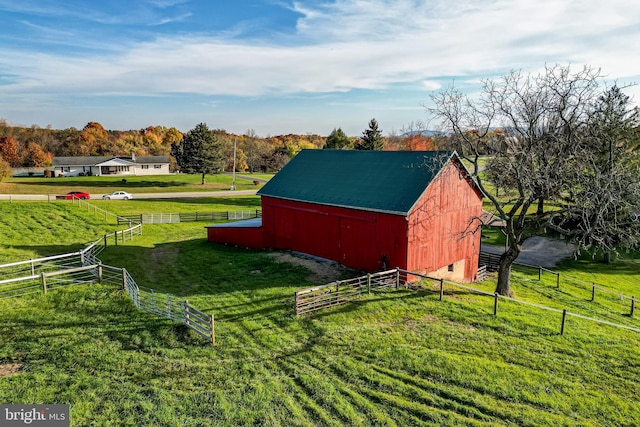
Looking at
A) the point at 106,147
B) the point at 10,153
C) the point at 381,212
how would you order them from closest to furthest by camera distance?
the point at 381,212, the point at 10,153, the point at 106,147

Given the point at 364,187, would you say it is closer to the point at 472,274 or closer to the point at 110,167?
the point at 472,274

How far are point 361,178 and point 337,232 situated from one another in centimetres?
344

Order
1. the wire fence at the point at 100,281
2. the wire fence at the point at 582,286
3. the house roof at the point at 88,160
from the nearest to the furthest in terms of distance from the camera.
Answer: the wire fence at the point at 100,281 → the wire fence at the point at 582,286 → the house roof at the point at 88,160

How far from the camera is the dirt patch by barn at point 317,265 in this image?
2183cm

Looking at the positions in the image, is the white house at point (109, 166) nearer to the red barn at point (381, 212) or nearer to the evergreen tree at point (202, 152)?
the evergreen tree at point (202, 152)

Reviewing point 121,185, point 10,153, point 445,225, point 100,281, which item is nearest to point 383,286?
point 445,225

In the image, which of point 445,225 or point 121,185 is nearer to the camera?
point 445,225

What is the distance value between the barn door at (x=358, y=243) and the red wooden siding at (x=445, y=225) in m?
2.16

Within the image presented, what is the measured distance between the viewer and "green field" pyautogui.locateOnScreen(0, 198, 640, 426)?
1075cm

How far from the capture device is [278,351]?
45.4 feet

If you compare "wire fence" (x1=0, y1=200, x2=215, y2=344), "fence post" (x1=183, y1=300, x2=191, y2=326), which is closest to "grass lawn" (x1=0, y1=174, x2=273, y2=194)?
"wire fence" (x1=0, y1=200, x2=215, y2=344)

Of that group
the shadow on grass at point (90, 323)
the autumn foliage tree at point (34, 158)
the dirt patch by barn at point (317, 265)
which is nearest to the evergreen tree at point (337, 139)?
the dirt patch by barn at point (317, 265)

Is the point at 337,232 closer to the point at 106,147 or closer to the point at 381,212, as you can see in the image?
the point at 381,212

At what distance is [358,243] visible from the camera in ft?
75.4
